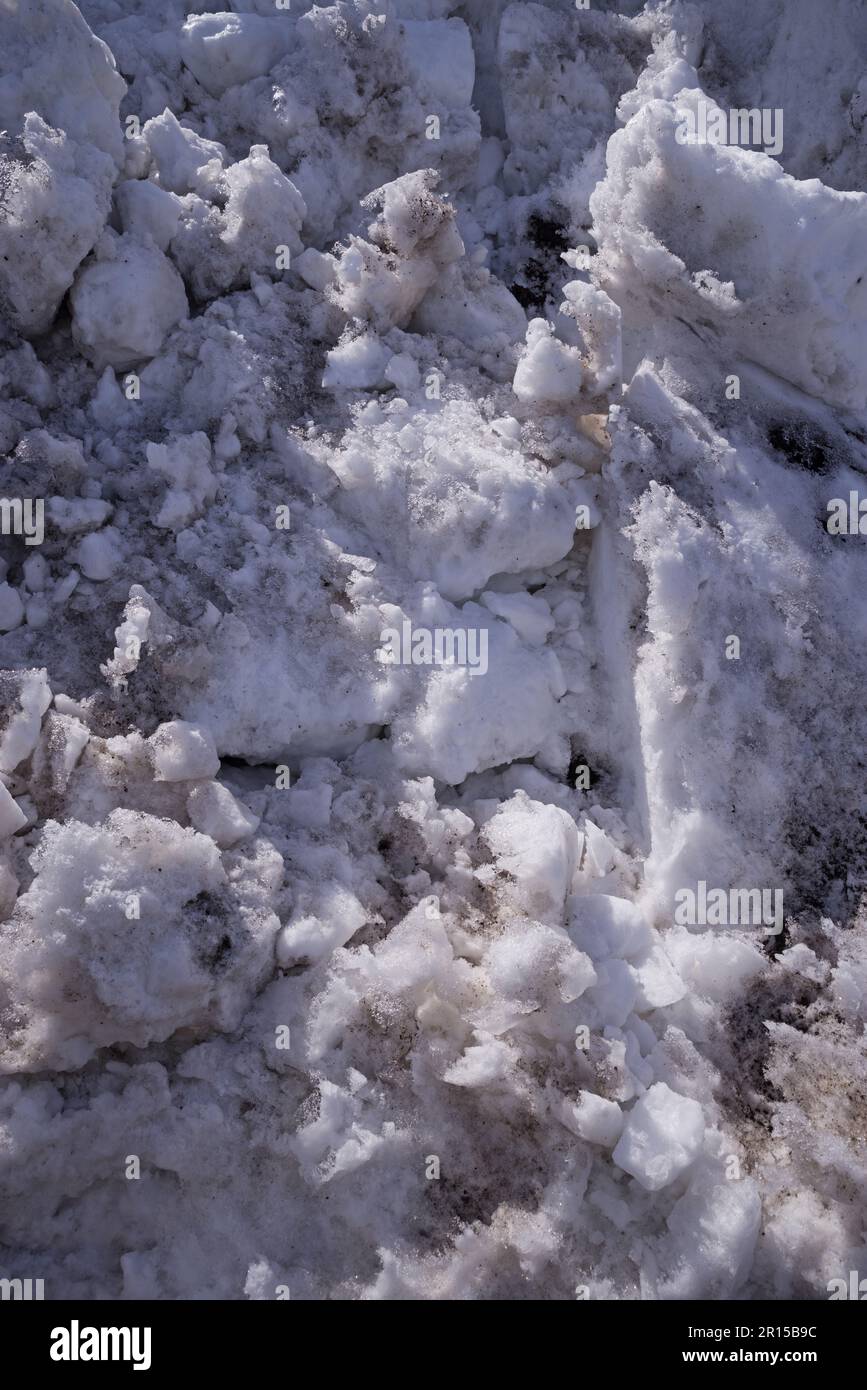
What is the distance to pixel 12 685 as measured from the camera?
12.3 ft

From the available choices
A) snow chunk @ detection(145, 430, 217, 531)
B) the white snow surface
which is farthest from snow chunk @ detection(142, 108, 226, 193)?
snow chunk @ detection(145, 430, 217, 531)

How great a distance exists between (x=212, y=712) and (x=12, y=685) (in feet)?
2.30

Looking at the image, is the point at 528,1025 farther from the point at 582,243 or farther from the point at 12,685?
the point at 582,243

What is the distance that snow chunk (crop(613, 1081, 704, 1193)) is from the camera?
3391 mm

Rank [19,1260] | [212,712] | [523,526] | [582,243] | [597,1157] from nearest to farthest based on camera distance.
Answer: [19,1260]
[597,1157]
[212,712]
[523,526]
[582,243]

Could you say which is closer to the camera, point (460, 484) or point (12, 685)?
point (12, 685)

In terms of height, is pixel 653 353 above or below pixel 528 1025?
above

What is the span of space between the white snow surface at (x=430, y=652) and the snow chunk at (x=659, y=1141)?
0.05 feet

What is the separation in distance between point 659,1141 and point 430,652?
193 cm

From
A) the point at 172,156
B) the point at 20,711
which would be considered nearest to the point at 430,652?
the point at 20,711

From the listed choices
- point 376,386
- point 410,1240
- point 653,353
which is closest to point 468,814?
point 410,1240

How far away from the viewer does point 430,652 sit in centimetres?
429

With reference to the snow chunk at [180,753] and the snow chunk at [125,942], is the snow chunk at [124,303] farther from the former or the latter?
the snow chunk at [125,942]

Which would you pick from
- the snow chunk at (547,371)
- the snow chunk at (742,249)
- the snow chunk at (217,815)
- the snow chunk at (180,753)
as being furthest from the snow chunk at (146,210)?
the snow chunk at (217,815)
